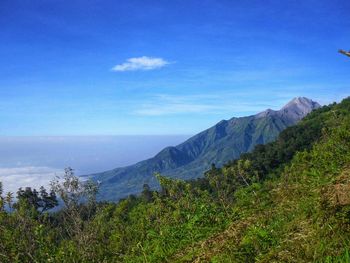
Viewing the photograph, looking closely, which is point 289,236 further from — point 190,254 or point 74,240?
point 74,240

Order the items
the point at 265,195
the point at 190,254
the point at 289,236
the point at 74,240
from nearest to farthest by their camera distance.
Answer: the point at 289,236
the point at 190,254
the point at 265,195
the point at 74,240

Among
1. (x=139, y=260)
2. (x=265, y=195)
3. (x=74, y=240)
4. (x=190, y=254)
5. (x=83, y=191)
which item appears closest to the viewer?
(x=190, y=254)

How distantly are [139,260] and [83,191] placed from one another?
12283 mm

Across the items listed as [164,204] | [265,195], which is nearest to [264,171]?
[164,204]

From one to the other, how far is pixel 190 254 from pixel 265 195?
3.20m

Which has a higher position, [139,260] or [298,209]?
[298,209]

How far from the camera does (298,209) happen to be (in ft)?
21.6

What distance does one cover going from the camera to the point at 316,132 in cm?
15512

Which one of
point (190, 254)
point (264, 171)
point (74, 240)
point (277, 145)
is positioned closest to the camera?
point (190, 254)

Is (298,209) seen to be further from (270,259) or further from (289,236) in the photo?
(270,259)

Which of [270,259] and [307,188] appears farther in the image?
[307,188]

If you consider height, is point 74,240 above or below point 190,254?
below

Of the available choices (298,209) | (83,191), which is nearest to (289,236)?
(298,209)

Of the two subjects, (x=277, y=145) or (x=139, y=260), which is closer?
(x=139, y=260)
